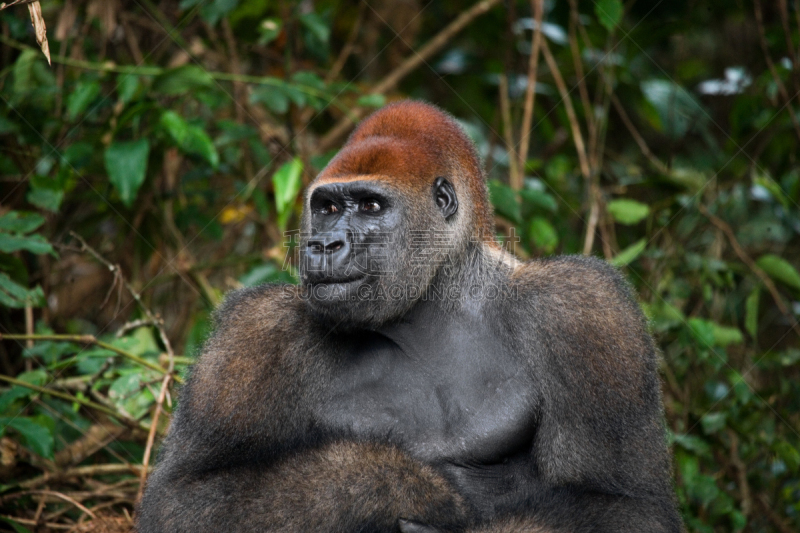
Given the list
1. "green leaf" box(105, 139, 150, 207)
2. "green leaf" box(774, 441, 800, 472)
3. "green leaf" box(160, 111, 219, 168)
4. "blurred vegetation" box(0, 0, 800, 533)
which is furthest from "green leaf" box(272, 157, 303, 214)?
"green leaf" box(774, 441, 800, 472)

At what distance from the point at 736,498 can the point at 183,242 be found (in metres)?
3.72

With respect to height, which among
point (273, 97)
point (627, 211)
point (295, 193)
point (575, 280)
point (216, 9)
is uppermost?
point (216, 9)

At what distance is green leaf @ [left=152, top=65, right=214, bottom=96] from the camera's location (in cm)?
425

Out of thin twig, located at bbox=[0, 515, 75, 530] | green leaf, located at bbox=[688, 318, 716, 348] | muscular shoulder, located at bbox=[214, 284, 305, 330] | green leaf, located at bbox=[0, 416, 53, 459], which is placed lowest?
thin twig, located at bbox=[0, 515, 75, 530]

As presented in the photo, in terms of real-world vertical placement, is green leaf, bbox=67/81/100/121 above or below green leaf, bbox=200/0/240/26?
below

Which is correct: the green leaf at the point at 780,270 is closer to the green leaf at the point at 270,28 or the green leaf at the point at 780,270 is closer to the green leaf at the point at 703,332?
the green leaf at the point at 703,332

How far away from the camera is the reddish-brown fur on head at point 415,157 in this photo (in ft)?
9.71

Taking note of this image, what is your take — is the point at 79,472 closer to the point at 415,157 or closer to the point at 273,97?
the point at 415,157

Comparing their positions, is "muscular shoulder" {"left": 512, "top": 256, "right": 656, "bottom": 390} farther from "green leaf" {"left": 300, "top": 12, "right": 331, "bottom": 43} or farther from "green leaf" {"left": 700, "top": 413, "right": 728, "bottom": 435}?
"green leaf" {"left": 300, "top": 12, "right": 331, "bottom": 43}

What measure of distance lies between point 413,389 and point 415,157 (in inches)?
34.4

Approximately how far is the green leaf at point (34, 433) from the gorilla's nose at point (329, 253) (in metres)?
1.37

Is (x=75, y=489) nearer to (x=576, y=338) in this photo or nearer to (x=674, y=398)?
(x=576, y=338)

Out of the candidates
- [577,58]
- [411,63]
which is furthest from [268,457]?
[411,63]

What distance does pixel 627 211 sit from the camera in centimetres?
480
